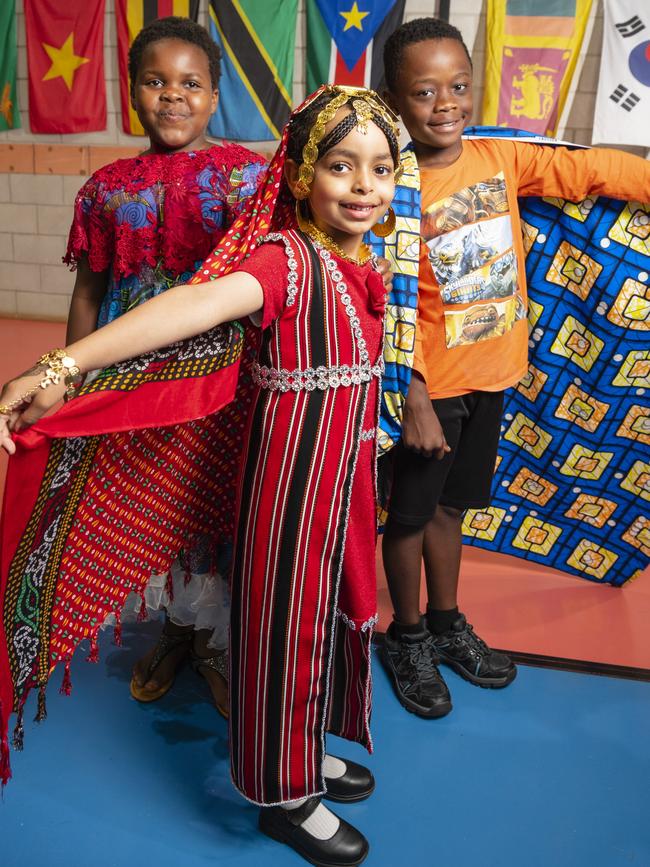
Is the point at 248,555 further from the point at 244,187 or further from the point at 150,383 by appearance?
the point at 244,187

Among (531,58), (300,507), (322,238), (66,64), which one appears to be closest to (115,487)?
(300,507)

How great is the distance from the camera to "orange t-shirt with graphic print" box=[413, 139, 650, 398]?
68.6 inches

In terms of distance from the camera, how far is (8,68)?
5875mm

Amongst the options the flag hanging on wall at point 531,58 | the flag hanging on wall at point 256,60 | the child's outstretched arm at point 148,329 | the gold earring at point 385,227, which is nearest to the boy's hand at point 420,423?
the gold earring at point 385,227

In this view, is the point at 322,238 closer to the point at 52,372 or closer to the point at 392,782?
the point at 52,372

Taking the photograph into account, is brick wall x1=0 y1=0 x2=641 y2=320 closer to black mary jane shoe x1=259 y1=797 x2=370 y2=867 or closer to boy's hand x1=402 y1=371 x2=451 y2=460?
boy's hand x1=402 y1=371 x2=451 y2=460

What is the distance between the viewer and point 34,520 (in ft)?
4.31

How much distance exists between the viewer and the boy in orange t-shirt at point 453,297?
1.69 m

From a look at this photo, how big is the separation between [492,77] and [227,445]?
163 inches

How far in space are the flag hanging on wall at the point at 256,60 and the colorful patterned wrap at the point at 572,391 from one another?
3692mm

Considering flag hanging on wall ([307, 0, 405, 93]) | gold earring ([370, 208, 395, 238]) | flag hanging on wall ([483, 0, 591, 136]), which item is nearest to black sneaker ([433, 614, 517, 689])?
gold earring ([370, 208, 395, 238])

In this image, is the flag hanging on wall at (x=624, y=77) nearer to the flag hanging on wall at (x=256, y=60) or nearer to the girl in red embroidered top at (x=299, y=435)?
the flag hanging on wall at (x=256, y=60)

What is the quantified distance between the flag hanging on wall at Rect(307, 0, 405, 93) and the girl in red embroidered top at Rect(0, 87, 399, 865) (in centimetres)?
400

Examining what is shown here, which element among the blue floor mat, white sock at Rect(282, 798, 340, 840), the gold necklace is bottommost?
the blue floor mat
